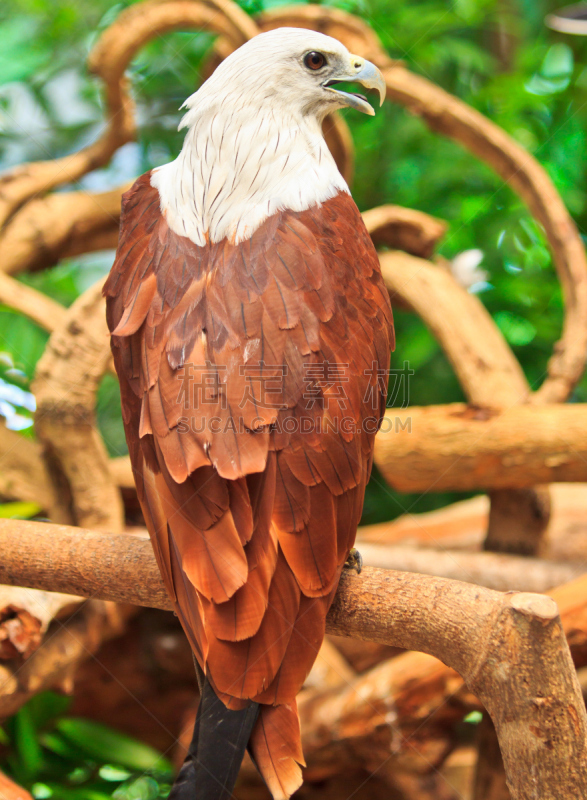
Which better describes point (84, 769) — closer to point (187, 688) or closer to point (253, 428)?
point (187, 688)

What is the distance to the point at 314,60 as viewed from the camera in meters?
1.45

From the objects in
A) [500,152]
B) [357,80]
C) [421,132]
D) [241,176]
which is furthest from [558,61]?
[241,176]

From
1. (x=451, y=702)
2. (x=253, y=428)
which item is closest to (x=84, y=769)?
(x=451, y=702)

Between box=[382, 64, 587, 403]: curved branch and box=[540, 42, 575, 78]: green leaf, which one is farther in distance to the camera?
box=[540, 42, 575, 78]: green leaf

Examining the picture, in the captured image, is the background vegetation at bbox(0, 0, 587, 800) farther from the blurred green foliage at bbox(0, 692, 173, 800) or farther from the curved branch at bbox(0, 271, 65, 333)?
the blurred green foliage at bbox(0, 692, 173, 800)

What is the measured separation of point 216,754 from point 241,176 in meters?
1.05

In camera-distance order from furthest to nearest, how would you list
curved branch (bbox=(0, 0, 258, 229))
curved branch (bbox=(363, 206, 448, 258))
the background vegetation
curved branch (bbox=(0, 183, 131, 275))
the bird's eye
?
the background vegetation
curved branch (bbox=(0, 183, 131, 275))
curved branch (bbox=(363, 206, 448, 258))
curved branch (bbox=(0, 0, 258, 229))
the bird's eye

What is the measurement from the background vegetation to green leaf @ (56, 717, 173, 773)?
1.11 meters

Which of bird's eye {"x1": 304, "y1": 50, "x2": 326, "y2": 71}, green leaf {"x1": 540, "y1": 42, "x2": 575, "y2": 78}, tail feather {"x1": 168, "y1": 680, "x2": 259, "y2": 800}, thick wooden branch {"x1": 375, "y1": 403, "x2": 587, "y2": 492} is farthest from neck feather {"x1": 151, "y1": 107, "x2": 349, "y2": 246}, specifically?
green leaf {"x1": 540, "y1": 42, "x2": 575, "y2": 78}

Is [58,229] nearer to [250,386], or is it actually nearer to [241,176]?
[241,176]

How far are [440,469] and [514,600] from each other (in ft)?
3.81

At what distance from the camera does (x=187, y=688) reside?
2514 mm

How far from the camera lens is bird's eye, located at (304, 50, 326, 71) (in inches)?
56.9

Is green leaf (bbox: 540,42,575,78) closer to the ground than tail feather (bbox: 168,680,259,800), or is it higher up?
higher up
